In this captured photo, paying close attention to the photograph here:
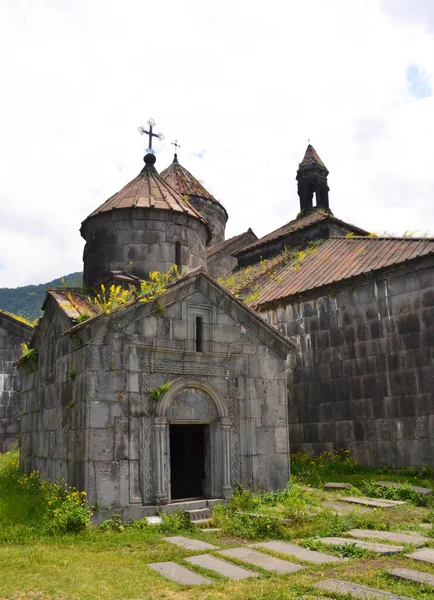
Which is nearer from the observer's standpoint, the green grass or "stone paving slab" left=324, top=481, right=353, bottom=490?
the green grass

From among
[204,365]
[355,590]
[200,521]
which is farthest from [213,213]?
A: [355,590]

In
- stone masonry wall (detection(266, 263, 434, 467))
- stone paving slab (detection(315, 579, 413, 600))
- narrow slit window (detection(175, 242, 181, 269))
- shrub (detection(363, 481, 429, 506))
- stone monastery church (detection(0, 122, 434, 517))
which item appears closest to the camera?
stone paving slab (detection(315, 579, 413, 600))

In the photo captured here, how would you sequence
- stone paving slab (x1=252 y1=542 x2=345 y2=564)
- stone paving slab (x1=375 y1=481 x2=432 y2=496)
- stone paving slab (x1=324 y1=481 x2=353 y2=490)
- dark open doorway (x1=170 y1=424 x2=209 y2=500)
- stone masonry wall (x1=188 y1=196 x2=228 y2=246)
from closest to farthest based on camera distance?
stone paving slab (x1=252 y1=542 x2=345 y2=564) → stone paving slab (x1=375 y1=481 x2=432 y2=496) → stone paving slab (x1=324 y1=481 x2=353 y2=490) → dark open doorway (x1=170 y1=424 x2=209 y2=500) → stone masonry wall (x1=188 y1=196 x2=228 y2=246)

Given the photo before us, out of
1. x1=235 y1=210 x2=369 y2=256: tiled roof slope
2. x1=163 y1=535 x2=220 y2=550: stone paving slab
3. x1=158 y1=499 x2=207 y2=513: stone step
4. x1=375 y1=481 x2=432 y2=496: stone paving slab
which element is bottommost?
x1=163 y1=535 x2=220 y2=550: stone paving slab

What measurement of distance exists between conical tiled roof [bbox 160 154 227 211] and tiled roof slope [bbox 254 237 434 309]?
19.7ft

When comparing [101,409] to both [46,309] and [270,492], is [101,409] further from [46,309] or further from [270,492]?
[270,492]

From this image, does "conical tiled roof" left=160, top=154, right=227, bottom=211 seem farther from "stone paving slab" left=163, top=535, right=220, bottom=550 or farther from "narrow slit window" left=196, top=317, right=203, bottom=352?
"stone paving slab" left=163, top=535, right=220, bottom=550

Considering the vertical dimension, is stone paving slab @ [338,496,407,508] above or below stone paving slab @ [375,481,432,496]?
below

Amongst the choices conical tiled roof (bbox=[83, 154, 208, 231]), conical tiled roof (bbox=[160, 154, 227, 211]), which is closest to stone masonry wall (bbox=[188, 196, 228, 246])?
conical tiled roof (bbox=[160, 154, 227, 211])

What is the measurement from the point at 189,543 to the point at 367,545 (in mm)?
2500

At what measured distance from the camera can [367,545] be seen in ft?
23.7

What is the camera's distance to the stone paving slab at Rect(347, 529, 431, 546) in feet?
24.6

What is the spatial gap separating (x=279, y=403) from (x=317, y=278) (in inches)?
222

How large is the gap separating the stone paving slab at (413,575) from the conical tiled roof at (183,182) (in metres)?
18.2
